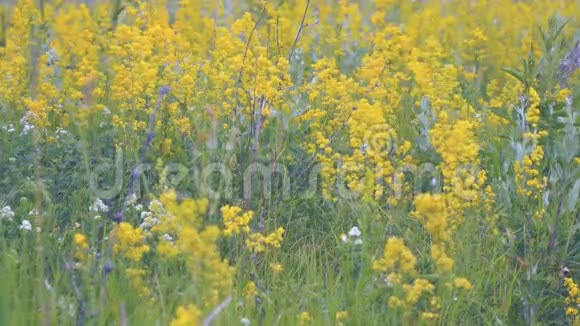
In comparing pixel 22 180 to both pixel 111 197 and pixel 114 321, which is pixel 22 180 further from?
pixel 114 321

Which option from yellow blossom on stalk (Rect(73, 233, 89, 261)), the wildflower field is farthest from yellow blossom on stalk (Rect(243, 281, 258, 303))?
yellow blossom on stalk (Rect(73, 233, 89, 261))

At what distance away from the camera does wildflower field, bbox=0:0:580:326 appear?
280 cm

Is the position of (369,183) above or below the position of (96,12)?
below

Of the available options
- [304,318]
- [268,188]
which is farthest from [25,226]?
[304,318]

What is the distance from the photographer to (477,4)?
669 centimetres

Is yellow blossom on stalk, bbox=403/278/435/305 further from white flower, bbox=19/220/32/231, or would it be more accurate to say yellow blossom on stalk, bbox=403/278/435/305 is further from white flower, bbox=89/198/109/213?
white flower, bbox=19/220/32/231

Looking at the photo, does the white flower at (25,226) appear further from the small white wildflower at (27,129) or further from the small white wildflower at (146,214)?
the small white wildflower at (27,129)

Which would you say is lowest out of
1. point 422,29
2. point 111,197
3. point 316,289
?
point 316,289

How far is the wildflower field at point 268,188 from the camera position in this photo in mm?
2801

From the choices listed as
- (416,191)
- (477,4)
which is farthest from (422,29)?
(416,191)

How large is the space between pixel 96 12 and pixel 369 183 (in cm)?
276

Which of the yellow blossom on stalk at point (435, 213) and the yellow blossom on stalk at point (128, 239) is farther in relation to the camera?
the yellow blossom on stalk at point (435, 213)

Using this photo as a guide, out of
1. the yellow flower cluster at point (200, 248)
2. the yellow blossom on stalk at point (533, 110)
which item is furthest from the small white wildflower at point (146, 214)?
the yellow blossom on stalk at point (533, 110)

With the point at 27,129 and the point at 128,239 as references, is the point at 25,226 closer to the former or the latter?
the point at 128,239
